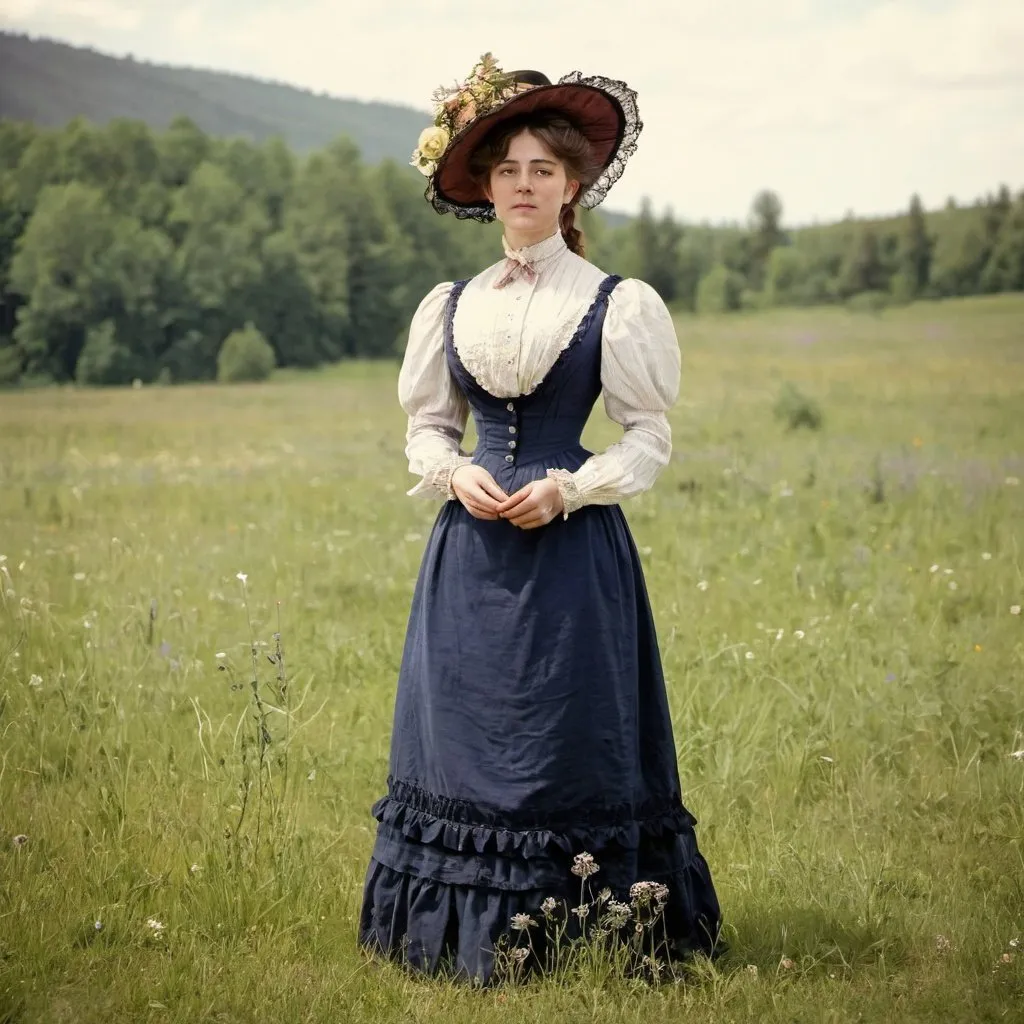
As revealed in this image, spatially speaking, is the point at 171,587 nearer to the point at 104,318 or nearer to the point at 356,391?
the point at 104,318

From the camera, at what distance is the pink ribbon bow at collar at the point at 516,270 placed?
2992mm

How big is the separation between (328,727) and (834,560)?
2.85m

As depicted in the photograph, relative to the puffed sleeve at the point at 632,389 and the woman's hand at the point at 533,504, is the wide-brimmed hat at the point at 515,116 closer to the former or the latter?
the puffed sleeve at the point at 632,389

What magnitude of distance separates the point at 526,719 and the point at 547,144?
1231 mm

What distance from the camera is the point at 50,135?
8.84 meters

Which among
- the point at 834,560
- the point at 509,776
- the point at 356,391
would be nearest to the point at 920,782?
the point at 509,776

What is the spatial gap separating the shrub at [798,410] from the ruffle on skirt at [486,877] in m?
7.37

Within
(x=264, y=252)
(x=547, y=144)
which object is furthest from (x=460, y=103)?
(x=264, y=252)

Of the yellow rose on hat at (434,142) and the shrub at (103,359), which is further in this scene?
the shrub at (103,359)

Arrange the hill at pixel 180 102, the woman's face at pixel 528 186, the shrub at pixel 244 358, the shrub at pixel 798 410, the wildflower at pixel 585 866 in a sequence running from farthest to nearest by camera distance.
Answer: the shrub at pixel 244 358, the shrub at pixel 798 410, the hill at pixel 180 102, the woman's face at pixel 528 186, the wildflower at pixel 585 866

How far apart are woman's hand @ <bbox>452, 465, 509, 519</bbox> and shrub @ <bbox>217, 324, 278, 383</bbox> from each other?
8200mm

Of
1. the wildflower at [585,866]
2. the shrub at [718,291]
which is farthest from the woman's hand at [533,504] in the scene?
the shrub at [718,291]

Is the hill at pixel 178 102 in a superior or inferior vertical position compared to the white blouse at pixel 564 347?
superior

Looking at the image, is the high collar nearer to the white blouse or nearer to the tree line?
the white blouse
